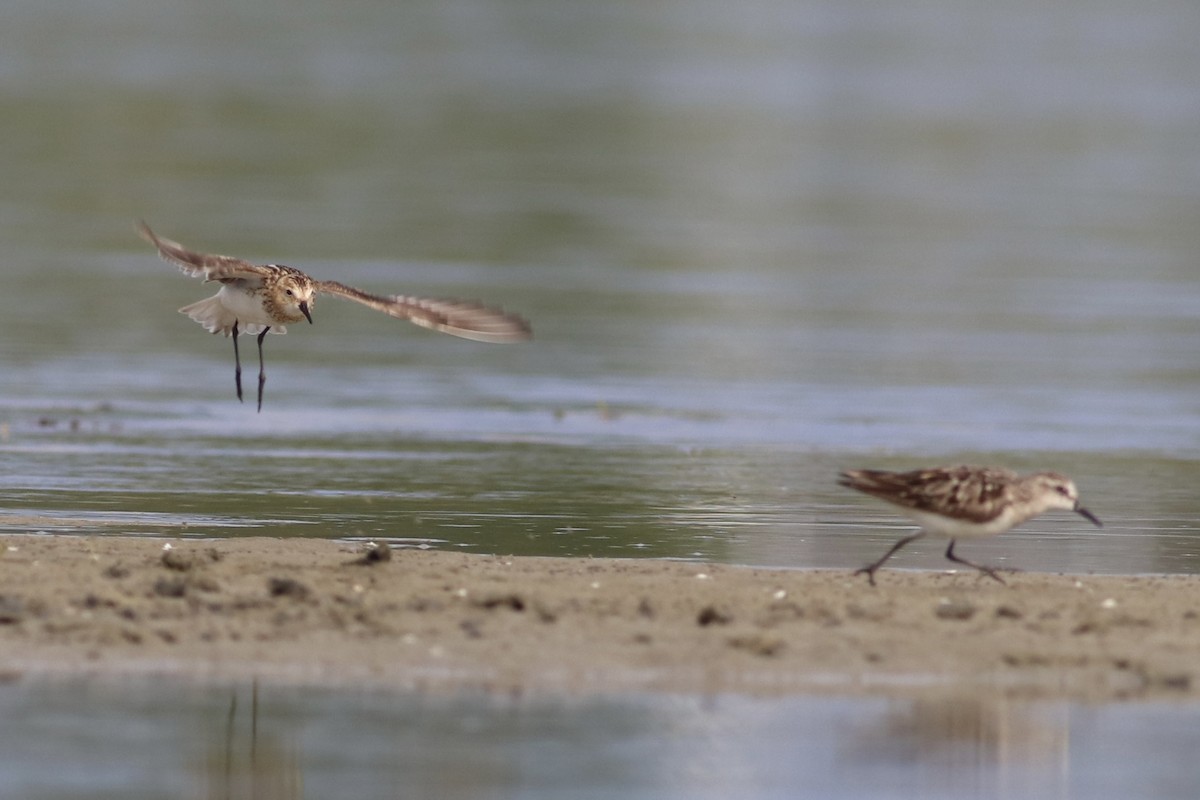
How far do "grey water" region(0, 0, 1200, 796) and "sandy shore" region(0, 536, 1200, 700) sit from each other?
500 millimetres

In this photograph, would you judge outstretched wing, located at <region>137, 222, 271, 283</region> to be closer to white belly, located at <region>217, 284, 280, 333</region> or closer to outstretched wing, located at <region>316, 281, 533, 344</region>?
white belly, located at <region>217, 284, 280, 333</region>

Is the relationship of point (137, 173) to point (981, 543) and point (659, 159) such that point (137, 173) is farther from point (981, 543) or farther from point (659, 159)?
point (981, 543)

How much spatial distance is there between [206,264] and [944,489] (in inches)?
187

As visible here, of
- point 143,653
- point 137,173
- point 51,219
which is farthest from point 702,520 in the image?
point 137,173

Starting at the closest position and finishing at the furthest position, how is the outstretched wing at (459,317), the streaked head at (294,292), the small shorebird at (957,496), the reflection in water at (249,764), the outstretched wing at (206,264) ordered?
the reflection in water at (249,764), the small shorebird at (957,496), the outstretched wing at (459,317), the outstretched wing at (206,264), the streaked head at (294,292)

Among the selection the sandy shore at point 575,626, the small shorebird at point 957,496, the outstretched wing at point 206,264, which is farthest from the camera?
the outstretched wing at point 206,264

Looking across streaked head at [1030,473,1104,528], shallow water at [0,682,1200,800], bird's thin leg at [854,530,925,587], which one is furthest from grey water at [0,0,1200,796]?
streaked head at [1030,473,1104,528]

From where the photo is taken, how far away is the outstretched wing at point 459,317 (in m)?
13.6

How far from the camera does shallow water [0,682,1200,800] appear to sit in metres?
9.51

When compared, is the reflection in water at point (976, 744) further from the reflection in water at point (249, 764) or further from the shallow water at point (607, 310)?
the shallow water at point (607, 310)

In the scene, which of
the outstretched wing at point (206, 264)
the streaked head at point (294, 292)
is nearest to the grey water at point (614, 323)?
the streaked head at point (294, 292)

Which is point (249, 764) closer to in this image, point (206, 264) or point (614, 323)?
point (206, 264)

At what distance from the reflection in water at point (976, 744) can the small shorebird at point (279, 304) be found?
12.4ft

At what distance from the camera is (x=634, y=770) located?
9664 millimetres
